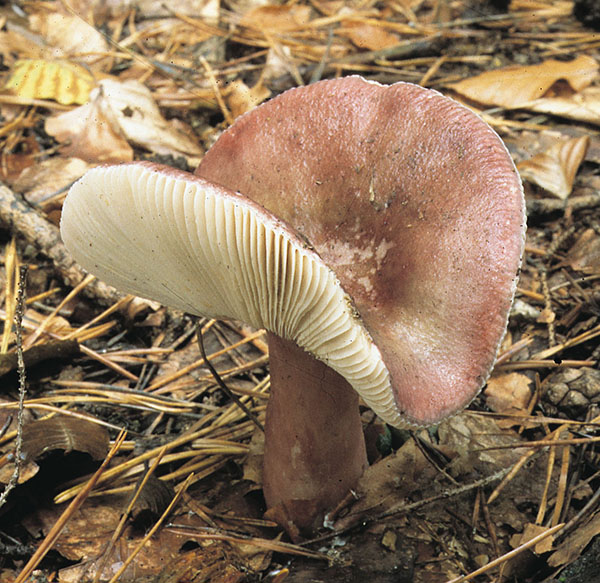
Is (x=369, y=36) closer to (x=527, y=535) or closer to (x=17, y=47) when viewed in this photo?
(x=17, y=47)

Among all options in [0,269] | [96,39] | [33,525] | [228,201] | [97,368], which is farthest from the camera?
[96,39]

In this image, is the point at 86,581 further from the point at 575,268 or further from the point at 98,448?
the point at 575,268

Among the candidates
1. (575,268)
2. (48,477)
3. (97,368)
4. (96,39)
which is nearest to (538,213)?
(575,268)

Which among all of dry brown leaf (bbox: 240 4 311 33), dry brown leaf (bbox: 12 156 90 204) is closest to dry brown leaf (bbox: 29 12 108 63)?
dry brown leaf (bbox: 240 4 311 33)

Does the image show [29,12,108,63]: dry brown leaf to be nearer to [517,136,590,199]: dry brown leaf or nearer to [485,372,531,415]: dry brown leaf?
[517,136,590,199]: dry brown leaf

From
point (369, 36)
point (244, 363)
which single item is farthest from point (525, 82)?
point (244, 363)

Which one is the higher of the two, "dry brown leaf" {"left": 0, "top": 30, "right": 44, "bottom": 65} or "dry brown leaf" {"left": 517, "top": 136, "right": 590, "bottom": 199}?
"dry brown leaf" {"left": 0, "top": 30, "right": 44, "bottom": 65}

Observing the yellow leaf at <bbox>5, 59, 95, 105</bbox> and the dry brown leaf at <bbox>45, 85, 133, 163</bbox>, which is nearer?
the dry brown leaf at <bbox>45, 85, 133, 163</bbox>
